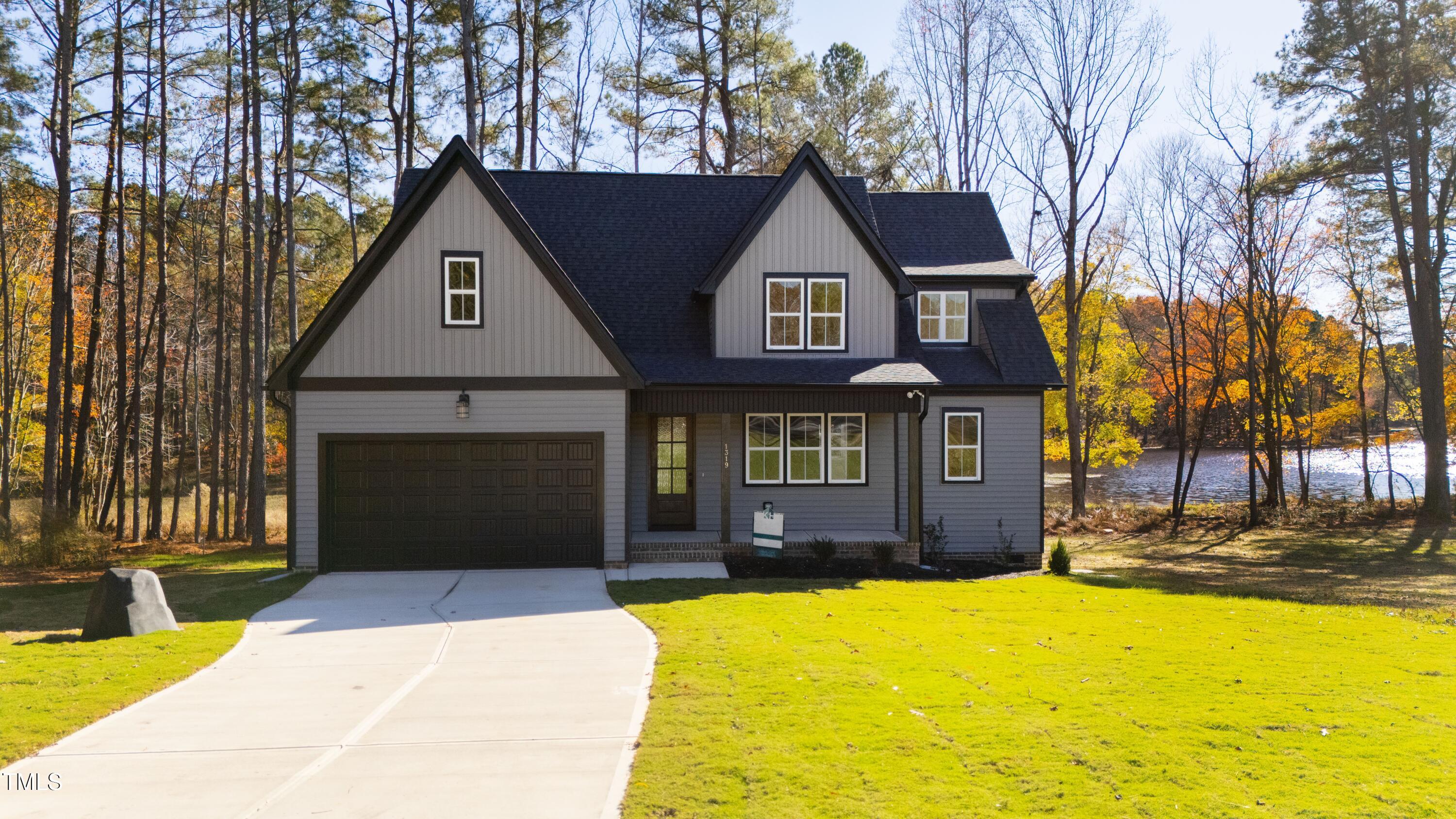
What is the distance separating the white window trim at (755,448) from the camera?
16453mm

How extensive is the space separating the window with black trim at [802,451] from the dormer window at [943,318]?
2851 millimetres

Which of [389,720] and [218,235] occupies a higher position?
[218,235]

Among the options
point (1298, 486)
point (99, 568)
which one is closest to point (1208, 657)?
point (99, 568)

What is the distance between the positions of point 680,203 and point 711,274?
321 cm

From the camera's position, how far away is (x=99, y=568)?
15.2 metres

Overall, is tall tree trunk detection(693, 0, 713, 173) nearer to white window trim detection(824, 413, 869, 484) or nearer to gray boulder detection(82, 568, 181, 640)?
white window trim detection(824, 413, 869, 484)

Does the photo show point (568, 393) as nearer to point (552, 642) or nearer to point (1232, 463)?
point (552, 642)

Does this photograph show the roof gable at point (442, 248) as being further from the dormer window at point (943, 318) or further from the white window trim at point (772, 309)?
the dormer window at point (943, 318)

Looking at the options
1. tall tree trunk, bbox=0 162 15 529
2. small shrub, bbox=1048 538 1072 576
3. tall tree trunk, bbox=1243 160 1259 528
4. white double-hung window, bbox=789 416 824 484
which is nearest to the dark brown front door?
white double-hung window, bbox=789 416 824 484

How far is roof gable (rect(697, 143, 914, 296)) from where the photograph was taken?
15.8 m

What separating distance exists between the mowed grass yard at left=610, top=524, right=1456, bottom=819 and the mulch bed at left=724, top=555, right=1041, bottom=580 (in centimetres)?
269

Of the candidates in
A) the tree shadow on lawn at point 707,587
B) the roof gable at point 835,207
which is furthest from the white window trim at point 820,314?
the tree shadow on lawn at point 707,587

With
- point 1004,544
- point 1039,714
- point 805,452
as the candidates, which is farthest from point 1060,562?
point 1039,714

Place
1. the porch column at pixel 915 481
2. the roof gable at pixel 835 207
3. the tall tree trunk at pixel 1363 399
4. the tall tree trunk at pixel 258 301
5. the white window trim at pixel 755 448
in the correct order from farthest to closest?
the tall tree trunk at pixel 1363 399 < the tall tree trunk at pixel 258 301 < the white window trim at pixel 755 448 < the roof gable at pixel 835 207 < the porch column at pixel 915 481
